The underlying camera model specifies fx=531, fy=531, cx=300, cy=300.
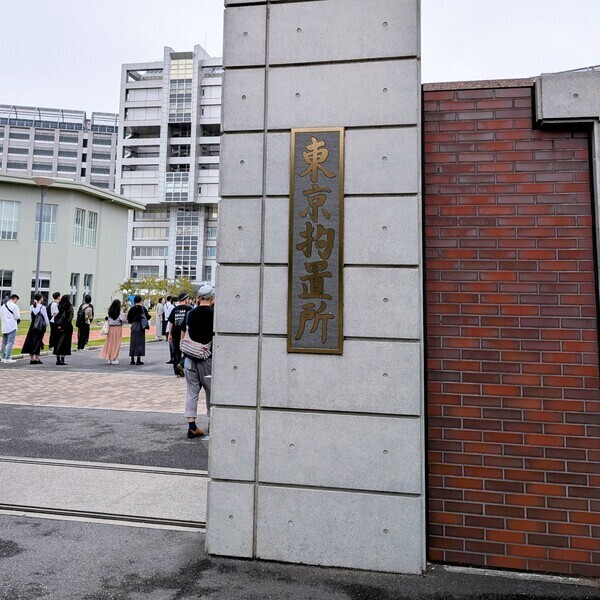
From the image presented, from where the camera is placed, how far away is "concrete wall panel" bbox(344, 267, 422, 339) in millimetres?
3500

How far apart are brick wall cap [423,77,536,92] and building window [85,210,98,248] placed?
36117 mm

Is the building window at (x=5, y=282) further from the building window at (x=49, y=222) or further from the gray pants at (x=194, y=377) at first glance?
the gray pants at (x=194, y=377)

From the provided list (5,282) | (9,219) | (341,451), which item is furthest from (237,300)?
(5,282)

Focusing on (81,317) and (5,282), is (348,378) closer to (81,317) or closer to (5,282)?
(81,317)

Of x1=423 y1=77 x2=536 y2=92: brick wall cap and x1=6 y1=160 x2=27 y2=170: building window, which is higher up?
x1=6 y1=160 x2=27 y2=170: building window

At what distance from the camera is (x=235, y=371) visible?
370 centimetres

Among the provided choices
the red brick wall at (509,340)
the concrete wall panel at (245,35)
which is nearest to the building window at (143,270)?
the concrete wall panel at (245,35)

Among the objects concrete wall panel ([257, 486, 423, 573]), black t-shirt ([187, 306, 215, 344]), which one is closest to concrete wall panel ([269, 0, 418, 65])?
concrete wall panel ([257, 486, 423, 573])

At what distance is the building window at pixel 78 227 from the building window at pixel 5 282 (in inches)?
178

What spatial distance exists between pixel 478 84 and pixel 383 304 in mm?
1718

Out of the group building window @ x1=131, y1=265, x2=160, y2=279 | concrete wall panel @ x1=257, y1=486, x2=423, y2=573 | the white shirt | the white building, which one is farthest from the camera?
building window @ x1=131, y1=265, x2=160, y2=279

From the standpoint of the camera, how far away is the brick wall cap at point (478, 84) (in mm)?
3701

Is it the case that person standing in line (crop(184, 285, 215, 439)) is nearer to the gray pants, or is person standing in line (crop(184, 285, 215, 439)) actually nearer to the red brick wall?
the gray pants

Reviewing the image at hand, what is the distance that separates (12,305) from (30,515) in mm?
11108
